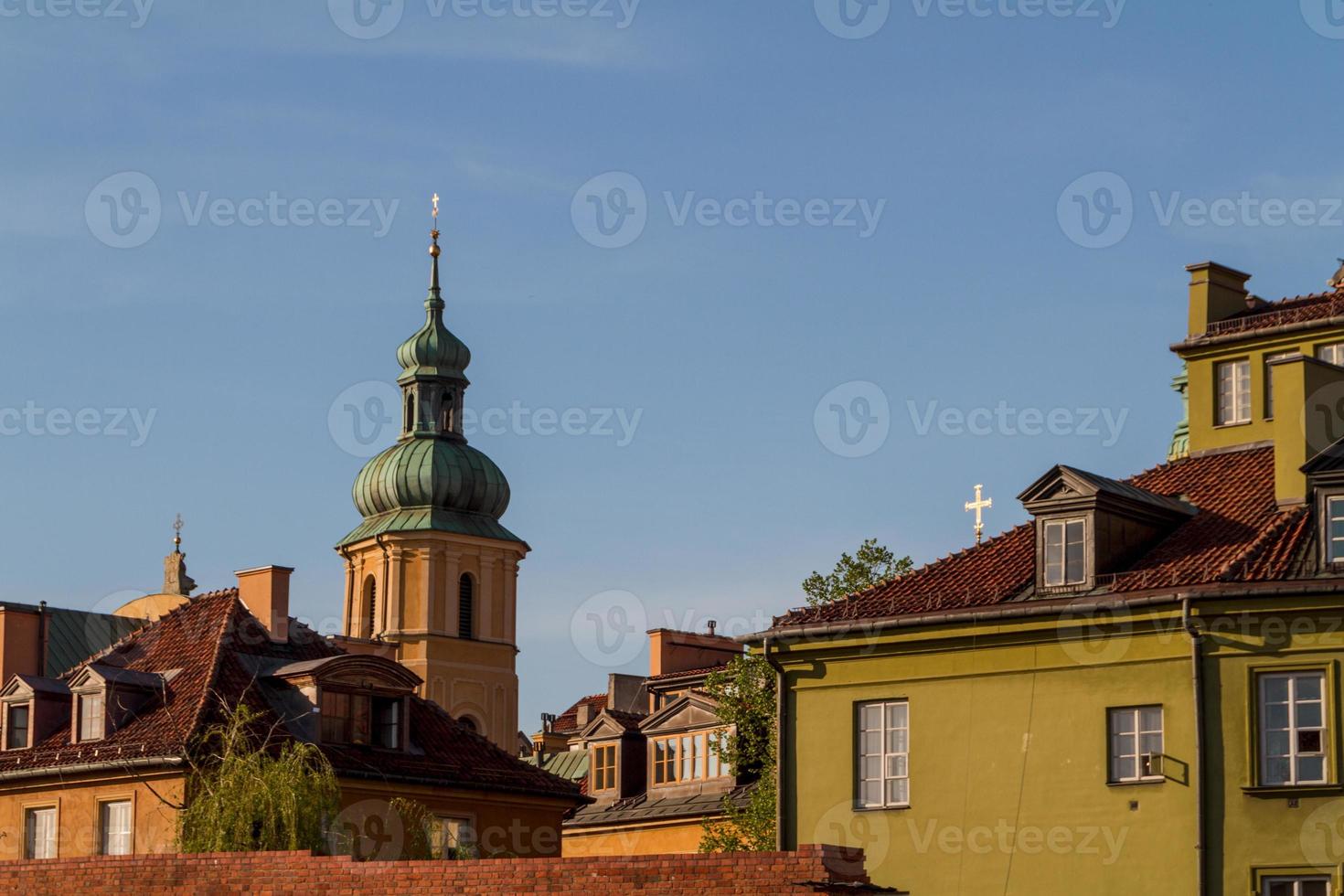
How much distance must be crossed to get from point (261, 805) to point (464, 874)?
1439 centimetres

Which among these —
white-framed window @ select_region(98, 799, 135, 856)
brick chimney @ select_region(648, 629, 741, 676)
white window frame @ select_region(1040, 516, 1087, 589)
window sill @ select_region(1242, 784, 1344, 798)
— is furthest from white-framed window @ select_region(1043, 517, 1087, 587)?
brick chimney @ select_region(648, 629, 741, 676)

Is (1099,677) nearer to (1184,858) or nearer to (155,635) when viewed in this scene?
(1184,858)

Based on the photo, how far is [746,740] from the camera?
5175cm

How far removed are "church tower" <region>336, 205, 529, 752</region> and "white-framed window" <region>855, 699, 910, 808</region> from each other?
66.1 metres

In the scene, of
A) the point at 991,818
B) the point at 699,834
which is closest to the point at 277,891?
the point at 991,818

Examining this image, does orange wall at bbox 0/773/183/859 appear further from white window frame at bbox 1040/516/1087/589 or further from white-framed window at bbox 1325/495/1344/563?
white-framed window at bbox 1325/495/1344/563

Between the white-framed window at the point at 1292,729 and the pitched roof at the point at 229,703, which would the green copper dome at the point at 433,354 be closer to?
the pitched roof at the point at 229,703

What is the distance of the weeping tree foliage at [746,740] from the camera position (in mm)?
47750

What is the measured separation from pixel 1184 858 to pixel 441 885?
10.9 m

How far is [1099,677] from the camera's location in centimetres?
3500

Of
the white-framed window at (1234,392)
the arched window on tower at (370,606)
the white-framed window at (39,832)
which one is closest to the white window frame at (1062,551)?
the white-framed window at (1234,392)

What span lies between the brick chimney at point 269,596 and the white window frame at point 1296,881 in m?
25.2

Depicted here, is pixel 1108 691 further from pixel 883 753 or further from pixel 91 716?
pixel 91 716

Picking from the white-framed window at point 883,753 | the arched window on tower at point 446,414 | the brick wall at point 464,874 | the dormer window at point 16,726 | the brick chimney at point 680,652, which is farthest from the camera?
the arched window on tower at point 446,414
